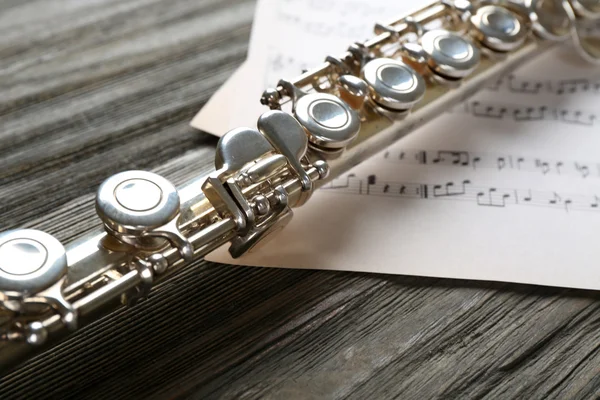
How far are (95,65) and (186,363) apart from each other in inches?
18.3

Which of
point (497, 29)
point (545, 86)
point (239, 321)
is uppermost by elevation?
point (497, 29)

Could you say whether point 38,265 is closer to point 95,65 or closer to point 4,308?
point 4,308

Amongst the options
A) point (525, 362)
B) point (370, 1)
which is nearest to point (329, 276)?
point (525, 362)

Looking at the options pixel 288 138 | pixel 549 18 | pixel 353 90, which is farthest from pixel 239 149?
pixel 549 18

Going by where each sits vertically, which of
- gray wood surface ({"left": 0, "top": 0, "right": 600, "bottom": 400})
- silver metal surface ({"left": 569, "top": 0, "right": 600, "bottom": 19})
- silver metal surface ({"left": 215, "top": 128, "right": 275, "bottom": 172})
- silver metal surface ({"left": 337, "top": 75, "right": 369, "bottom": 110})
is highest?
silver metal surface ({"left": 569, "top": 0, "right": 600, "bottom": 19})

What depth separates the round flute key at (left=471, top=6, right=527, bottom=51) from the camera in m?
0.74

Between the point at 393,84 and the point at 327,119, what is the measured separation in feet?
0.32

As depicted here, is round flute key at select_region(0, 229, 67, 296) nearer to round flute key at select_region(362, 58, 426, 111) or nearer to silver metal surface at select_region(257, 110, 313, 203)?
silver metal surface at select_region(257, 110, 313, 203)

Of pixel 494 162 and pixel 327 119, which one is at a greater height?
pixel 327 119

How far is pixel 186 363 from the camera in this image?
1.79ft

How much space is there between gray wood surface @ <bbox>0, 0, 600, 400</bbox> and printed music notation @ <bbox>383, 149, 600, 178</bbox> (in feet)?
0.52

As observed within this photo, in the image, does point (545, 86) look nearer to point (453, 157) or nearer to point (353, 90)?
point (453, 157)

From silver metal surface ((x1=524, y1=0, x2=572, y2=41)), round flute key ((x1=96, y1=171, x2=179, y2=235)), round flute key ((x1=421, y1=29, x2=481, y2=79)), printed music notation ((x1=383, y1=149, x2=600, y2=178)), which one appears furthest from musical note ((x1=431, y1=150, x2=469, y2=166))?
round flute key ((x1=96, y1=171, x2=179, y2=235))

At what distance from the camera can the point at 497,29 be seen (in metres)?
0.74
